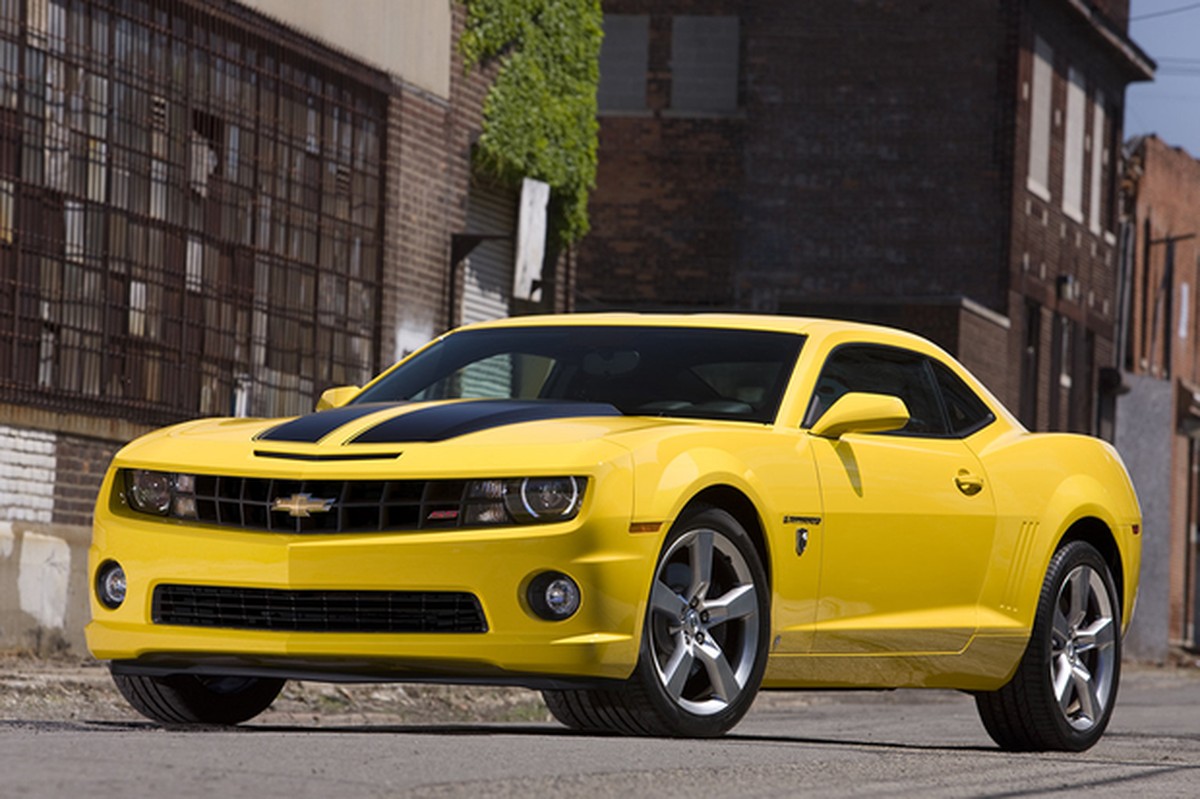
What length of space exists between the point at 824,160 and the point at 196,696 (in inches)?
1013

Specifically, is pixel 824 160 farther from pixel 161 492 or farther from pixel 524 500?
pixel 524 500

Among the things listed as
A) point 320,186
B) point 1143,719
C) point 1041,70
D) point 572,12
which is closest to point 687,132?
point 1041,70

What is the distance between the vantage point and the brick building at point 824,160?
33.6m

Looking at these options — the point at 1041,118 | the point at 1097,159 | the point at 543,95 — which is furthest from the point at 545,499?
the point at 1097,159

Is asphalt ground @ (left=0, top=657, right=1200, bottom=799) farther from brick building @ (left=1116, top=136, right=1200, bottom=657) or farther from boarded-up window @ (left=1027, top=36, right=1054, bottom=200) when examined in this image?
brick building @ (left=1116, top=136, right=1200, bottom=657)

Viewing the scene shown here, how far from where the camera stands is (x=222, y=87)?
55.9 ft

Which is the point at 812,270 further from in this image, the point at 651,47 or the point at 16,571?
the point at 16,571

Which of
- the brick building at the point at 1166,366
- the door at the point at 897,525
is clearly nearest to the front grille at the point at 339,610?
the door at the point at 897,525

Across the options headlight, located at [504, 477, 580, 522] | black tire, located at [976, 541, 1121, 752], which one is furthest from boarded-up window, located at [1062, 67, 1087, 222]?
headlight, located at [504, 477, 580, 522]

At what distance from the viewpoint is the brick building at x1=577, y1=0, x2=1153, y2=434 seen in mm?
33594

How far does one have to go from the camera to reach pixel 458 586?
7926 mm

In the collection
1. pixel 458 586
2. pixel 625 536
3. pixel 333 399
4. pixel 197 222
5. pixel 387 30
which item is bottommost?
pixel 458 586

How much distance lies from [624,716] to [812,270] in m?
25.8

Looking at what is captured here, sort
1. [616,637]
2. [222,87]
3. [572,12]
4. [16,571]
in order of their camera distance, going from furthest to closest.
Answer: [572,12] → [222,87] → [16,571] → [616,637]
